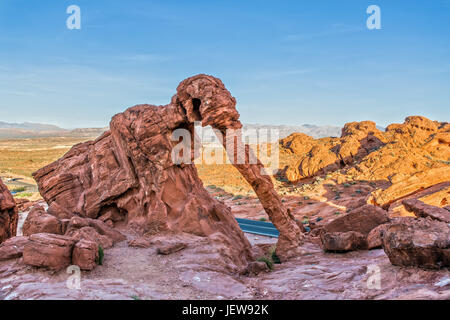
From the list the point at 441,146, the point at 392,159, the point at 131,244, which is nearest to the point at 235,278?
the point at 131,244

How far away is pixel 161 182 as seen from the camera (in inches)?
536

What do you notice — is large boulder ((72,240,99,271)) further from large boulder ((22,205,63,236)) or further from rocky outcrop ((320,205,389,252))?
rocky outcrop ((320,205,389,252))

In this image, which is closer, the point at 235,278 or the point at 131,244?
the point at 235,278

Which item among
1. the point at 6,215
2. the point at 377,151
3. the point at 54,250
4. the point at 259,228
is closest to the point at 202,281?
the point at 54,250

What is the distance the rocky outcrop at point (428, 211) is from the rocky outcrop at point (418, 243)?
4520mm

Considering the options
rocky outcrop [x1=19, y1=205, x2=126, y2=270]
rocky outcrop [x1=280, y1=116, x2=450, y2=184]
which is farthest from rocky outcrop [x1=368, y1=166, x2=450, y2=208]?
rocky outcrop [x1=19, y1=205, x2=126, y2=270]

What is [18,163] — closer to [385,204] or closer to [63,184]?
[63,184]

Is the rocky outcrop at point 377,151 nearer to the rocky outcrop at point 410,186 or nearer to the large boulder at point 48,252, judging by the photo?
the rocky outcrop at point 410,186

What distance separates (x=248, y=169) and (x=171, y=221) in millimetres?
3710

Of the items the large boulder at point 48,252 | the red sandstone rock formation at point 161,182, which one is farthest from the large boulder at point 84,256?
the red sandstone rock formation at point 161,182

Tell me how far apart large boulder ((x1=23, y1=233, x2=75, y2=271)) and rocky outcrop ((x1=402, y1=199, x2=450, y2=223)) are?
1212cm

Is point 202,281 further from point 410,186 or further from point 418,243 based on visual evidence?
point 410,186

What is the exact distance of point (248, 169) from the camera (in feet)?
41.7

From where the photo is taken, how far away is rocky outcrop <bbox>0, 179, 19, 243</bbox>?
1322 centimetres
